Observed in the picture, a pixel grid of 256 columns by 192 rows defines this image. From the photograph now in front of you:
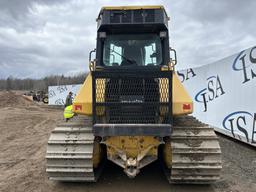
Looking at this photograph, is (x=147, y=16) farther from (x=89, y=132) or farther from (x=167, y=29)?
(x=89, y=132)

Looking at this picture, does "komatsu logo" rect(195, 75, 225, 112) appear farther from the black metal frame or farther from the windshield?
the black metal frame

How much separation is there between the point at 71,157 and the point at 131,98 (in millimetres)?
1438

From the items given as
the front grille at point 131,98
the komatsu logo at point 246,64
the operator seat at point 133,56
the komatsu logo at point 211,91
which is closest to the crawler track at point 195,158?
the front grille at point 131,98

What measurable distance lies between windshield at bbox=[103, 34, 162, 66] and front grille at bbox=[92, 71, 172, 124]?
1122mm

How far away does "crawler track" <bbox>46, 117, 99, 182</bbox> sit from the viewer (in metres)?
5.73

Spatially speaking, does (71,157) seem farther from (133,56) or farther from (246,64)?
(246,64)

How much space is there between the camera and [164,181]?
6.64 m

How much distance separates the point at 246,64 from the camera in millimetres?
10070

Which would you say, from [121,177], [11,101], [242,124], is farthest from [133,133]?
[11,101]

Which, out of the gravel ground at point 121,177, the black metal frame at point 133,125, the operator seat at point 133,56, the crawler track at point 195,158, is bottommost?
the gravel ground at point 121,177

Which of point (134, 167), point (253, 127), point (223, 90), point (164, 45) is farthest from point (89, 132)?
point (223, 90)

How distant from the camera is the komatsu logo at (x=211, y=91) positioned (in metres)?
12.5

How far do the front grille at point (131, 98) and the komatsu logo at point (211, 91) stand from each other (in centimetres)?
696

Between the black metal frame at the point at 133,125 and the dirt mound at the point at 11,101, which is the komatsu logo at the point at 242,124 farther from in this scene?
the dirt mound at the point at 11,101
